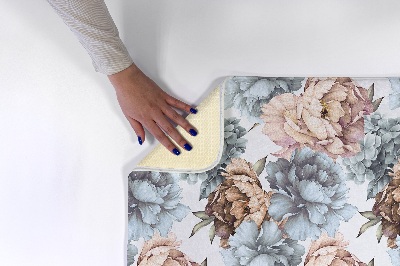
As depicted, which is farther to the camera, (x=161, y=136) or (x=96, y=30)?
(x=161, y=136)

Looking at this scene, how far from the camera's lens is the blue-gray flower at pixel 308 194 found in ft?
3.29

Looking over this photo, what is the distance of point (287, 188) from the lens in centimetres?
101

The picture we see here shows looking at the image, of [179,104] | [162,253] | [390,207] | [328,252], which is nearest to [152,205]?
[162,253]

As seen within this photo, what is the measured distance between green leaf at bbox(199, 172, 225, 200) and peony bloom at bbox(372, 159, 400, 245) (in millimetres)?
284

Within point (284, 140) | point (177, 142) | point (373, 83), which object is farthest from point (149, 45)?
point (373, 83)

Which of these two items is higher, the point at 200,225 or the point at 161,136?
the point at 161,136

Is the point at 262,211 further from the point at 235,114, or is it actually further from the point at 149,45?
the point at 149,45

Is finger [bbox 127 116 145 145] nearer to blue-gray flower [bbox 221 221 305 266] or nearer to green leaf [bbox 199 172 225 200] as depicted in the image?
green leaf [bbox 199 172 225 200]

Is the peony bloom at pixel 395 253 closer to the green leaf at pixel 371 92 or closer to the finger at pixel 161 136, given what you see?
the green leaf at pixel 371 92

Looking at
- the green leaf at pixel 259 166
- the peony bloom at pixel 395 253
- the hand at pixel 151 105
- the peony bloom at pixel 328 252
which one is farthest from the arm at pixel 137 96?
the peony bloom at pixel 395 253

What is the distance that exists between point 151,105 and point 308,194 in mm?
333

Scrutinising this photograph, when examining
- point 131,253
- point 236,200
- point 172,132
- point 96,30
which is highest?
point 96,30

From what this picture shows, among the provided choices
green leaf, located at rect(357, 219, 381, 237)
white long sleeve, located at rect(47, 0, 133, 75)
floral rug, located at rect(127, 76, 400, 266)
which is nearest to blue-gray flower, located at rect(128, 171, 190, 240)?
floral rug, located at rect(127, 76, 400, 266)

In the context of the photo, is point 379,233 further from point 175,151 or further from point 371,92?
point 175,151
